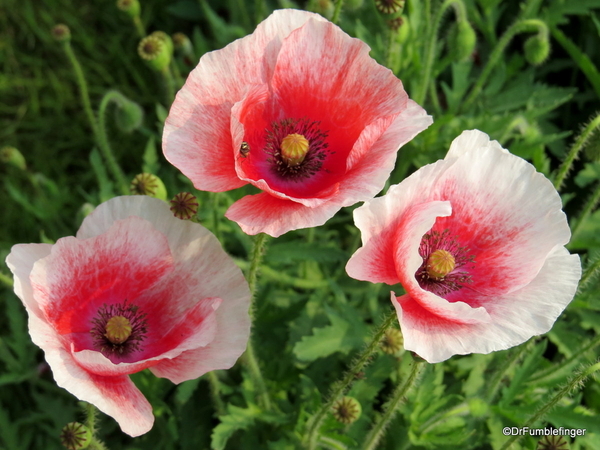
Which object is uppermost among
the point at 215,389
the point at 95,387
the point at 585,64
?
the point at 585,64

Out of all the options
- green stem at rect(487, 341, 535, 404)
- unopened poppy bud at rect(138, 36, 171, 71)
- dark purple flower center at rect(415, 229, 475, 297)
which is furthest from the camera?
unopened poppy bud at rect(138, 36, 171, 71)

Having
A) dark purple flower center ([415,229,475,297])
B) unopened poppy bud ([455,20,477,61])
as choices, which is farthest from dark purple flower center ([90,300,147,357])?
unopened poppy bud ([455,20,477,61])

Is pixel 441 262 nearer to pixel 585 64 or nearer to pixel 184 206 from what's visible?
pixel 184 206

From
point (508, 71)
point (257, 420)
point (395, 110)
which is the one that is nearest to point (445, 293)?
point (395, 110)

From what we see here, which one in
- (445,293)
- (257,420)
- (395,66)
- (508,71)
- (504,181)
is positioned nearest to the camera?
(504,181)

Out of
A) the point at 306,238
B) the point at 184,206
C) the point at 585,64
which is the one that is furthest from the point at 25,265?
the point at 585,64

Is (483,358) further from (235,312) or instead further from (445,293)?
(235,312)

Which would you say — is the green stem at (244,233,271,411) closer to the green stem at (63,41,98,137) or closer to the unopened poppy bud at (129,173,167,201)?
the unopened poppy bud at (129,173,167,201)
